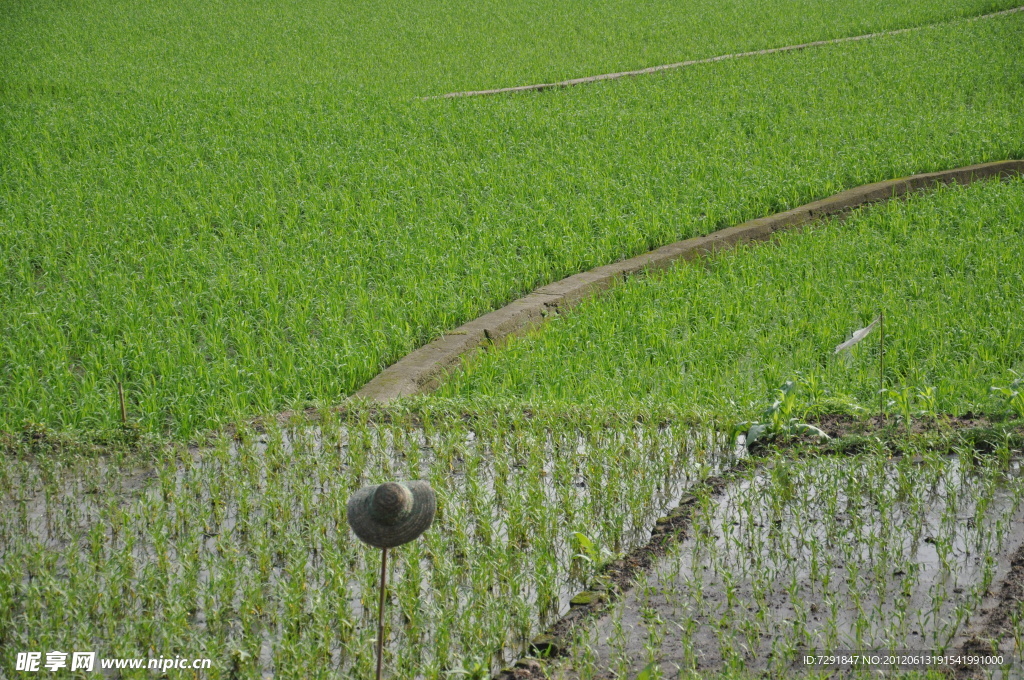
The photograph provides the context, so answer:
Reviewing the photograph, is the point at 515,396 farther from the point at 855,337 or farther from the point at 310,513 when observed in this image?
the point at 855,337

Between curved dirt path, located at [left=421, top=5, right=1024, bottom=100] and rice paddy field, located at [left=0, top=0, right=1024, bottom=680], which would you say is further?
curved dirt path, located at [left=421, top=5, right=1024, bottom=100]

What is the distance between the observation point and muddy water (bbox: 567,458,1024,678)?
2.85m

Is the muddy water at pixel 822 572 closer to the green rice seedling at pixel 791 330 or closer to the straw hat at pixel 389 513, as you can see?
the green rice seedling at pixel 791 330

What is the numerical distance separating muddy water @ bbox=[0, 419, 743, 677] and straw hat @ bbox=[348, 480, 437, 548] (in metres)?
0.68

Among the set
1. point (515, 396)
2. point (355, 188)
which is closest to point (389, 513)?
point (515, 396)

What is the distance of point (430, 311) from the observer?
6.00 metres

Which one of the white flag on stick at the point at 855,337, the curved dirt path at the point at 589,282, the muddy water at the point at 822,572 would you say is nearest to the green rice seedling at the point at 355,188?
the curved dirt path at the point at 589,282

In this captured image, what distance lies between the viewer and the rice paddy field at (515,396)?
10.1ft

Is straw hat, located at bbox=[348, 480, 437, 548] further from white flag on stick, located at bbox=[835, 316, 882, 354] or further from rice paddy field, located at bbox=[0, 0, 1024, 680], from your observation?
white flag on stick, located at bbox=[835, 316, 882, 354]

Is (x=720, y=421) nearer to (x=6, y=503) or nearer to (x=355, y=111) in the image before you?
(x=6, y=503)

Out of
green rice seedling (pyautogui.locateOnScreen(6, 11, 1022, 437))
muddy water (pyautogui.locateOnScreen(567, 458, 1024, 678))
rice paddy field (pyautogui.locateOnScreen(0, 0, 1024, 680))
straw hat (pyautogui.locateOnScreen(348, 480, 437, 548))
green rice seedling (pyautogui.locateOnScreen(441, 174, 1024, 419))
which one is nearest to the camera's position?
straw hat (pyautogui.locateOnScreen(348, 480, 437, 548))

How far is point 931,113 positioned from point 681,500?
9137 mm

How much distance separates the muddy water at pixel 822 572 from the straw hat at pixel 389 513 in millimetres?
759

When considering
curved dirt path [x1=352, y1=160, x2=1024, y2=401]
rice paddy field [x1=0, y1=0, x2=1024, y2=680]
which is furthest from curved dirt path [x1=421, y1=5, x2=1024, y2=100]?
curved dirt path [x1=352, y1=160, x2=1024, y2=401]
